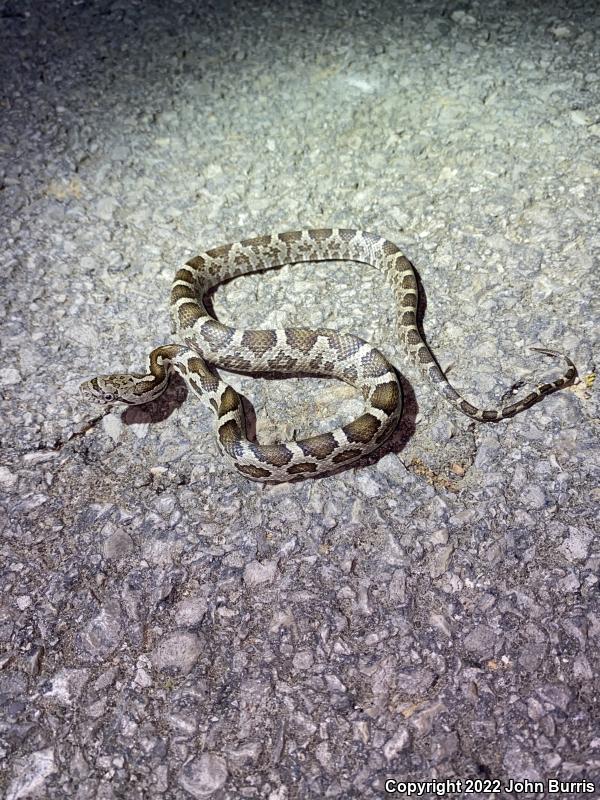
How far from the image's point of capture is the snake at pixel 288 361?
5.49 metres

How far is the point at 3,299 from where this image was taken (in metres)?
6.73

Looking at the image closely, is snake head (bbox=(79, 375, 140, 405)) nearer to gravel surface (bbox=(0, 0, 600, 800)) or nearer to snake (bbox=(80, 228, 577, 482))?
snake (bbox=(80, 228, 577, 482))

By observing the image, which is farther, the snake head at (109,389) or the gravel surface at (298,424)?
the snake head at (109,389)

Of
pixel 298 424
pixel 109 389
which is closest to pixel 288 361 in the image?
pixel 298 424

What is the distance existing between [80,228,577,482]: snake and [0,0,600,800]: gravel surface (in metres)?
0.15

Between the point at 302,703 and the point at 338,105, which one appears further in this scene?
the point at 338,105

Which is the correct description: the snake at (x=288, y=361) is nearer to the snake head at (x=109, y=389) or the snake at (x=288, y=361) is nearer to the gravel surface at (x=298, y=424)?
the snake head at (x=109, y=389)

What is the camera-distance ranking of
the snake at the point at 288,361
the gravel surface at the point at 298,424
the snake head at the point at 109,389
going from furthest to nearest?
the snake head at the point at 109,389 → the snake at the point at 288,361 → the gravel surface at the point at 298,424

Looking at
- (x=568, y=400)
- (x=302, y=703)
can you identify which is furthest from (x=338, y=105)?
(x=302, y=703)

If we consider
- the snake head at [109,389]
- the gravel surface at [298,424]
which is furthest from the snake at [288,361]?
the gravel surface at [298,424]

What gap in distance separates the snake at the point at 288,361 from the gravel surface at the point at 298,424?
0.49 feet

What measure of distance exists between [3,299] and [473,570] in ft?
15.9

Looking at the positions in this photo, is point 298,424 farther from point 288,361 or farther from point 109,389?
point 109,389

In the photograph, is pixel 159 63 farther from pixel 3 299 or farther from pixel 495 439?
pixel 495 439
